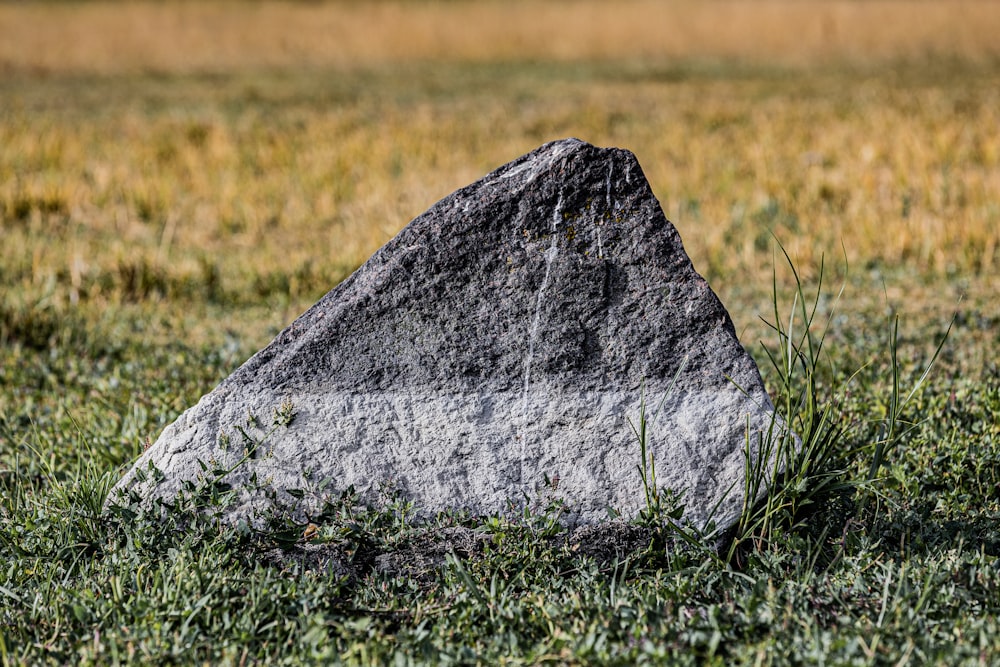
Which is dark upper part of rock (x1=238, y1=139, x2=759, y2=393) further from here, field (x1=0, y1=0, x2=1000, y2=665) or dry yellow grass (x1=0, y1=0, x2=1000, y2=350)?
dry yellow grass (x1=0, y1=0, x2=1000, y2=350)

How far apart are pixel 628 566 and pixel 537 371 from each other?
0.60 meters

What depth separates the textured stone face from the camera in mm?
2926

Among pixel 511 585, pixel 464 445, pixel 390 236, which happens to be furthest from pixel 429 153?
pixel 511 585

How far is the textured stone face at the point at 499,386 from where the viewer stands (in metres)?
2.93

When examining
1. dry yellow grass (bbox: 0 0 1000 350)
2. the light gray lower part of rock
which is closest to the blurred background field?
dry yellow grass (bbox: 0 0 1000 350)

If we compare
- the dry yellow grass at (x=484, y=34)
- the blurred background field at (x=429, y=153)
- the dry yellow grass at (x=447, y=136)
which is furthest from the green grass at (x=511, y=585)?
the dry yellow grass at (x=484, y=34)

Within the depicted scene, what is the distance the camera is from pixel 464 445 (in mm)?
2957

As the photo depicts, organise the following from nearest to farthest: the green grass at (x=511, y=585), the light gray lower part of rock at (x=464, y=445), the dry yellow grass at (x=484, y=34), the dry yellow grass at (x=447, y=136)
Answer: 1. the green grass at (x=511, y=585)
2. the light gray lower part of rock at (x=464, y=445)
3. the dry yellow grass at (x=447, y=136)
4. the dry yellow grass at (x=484, y=34)

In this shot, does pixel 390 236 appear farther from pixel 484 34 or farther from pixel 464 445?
pixel 484 34

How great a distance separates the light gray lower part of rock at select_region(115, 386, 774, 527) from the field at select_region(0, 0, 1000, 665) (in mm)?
103

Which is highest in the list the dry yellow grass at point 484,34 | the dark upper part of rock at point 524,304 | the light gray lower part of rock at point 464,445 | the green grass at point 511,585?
the dry yellow grass at point 484,34

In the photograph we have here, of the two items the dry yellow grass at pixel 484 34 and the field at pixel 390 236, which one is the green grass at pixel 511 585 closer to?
the field at pixel 390 236

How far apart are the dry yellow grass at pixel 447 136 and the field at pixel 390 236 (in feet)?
0.17

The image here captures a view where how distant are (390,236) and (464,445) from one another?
446cm
